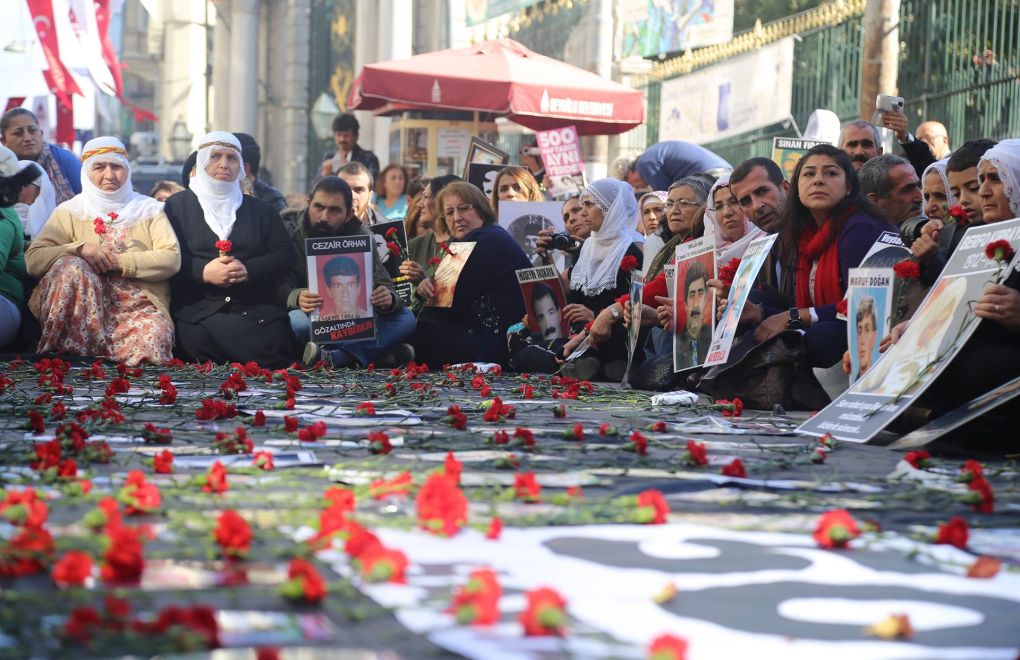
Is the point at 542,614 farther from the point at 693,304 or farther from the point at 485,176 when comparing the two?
the point at 485,176

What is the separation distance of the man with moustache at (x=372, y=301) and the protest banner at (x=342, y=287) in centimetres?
22

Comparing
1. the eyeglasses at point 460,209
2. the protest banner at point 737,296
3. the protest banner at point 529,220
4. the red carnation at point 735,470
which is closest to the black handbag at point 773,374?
the protest banner at point 737,296

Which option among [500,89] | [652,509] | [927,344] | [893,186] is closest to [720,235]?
[893,186]

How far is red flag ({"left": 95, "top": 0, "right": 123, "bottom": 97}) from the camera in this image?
1908 cm

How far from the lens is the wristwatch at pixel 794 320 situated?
683cm

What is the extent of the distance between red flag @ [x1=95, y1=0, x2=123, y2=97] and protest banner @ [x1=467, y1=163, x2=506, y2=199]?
8863 millimetres

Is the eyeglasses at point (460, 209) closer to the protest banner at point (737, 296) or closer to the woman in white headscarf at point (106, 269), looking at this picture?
the woman in white headscarf at point (106, 269)

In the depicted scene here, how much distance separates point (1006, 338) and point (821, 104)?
10038 millimetres

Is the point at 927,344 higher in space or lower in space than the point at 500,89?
lower

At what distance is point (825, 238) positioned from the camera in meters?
6.87

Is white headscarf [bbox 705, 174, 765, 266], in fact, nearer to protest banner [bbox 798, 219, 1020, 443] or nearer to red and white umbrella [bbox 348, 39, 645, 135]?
protest banner [bbox 798, 219, 1020, 443]

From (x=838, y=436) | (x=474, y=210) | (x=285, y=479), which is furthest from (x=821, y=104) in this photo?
(x=285, y=479)

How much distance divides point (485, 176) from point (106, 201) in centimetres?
317

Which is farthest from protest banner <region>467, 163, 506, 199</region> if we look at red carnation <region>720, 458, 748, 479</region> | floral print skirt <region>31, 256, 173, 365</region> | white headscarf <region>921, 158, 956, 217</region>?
red carnation <region>720, 458, 748, 479</region>
